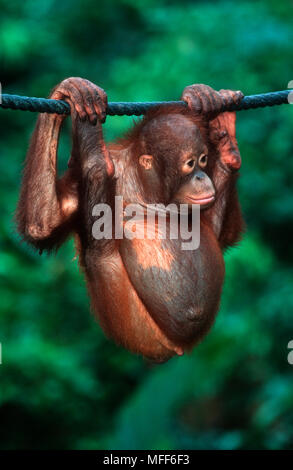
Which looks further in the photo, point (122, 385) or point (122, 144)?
point (122, 385)

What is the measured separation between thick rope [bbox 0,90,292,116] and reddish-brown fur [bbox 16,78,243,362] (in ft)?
0.16

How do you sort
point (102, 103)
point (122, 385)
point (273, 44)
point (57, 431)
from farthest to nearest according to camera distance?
1. point (122, 385)
2. point (57, 431)
3. point (273, 44)
4. point (102, 103)

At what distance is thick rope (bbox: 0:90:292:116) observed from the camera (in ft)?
7.97

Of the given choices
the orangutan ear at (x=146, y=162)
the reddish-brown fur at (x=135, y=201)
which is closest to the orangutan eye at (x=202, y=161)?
the reddish-brown fur at (x=135, y=201)

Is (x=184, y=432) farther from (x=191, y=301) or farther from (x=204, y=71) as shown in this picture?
(x=191, y=301)

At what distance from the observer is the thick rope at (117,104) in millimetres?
2428

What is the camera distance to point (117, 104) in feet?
8.81

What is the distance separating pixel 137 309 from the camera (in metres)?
3.03

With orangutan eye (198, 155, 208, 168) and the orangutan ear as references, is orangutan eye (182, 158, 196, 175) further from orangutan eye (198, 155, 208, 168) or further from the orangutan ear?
the orangutan ear

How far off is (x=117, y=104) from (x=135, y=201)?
0.46 metres

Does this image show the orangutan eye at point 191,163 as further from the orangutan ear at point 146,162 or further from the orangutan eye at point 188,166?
the orangutan ear at point 146,162

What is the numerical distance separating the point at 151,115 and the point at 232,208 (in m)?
0.60

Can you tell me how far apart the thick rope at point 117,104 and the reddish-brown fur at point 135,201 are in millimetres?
48

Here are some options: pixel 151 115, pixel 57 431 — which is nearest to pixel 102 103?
pixel 151 115
